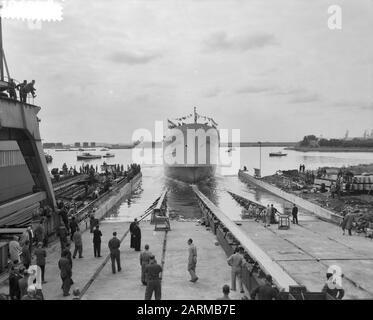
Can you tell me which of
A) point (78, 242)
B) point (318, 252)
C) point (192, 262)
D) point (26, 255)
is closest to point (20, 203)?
point (78, 242)

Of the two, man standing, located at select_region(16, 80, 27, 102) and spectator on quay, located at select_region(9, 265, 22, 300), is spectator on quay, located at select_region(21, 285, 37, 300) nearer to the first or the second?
spectator on quay, located at select_region(9, 265, 22, 300)

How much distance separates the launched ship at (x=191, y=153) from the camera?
5606 cm

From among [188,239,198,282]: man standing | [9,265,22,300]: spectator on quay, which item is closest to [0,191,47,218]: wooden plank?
[9,265,22,300]: spectator on quay

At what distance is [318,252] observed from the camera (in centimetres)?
1484

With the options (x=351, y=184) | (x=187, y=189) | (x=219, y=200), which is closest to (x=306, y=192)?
(x=351, y=184)

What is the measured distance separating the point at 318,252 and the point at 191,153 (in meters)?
46.3

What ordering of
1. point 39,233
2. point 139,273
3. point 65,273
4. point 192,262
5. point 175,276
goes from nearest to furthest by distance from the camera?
point 65,273 < point 192,262 < point 175,276 < point 139,273 < point 39,233

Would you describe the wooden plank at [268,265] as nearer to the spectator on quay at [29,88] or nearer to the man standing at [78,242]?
the man standing at [78,242]

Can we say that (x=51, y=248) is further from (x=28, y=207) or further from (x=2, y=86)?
(x=2, y=86)

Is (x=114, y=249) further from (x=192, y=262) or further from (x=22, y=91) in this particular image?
(x=22, y=91)

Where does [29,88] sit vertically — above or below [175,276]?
above

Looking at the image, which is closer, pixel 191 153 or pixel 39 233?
pixel 39 233

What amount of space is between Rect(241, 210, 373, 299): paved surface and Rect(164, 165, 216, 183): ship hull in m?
33.5

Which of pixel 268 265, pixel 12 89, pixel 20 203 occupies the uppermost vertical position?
pixel 12 89
